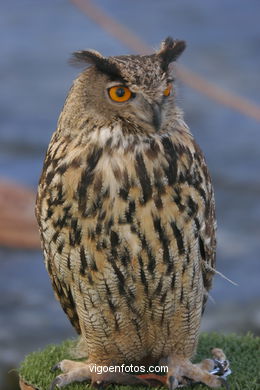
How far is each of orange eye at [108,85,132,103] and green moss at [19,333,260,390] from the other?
0.91m

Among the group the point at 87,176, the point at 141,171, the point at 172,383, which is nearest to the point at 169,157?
the point at 141,171

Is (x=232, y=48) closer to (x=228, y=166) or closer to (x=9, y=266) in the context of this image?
(x=228, y=166)

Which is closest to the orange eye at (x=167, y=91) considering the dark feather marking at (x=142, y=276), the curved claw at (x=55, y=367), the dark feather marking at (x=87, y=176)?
the dark feather marking at (x=87, y=176)

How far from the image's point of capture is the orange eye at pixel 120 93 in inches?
86.1

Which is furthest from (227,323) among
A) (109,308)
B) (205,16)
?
(205,16)

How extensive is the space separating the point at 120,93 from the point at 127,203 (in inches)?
11.5

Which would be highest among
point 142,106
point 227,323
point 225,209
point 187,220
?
point 142,106

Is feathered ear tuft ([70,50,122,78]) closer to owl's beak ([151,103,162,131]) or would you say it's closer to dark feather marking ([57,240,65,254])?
owl's beak ([151,103,162,131])

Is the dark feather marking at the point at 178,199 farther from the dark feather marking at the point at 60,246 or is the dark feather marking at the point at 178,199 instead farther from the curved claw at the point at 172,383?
the curved claw at the point at 172,383

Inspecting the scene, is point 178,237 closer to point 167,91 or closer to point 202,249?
point 202,249

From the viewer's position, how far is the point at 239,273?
5.24 meters

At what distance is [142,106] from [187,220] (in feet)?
1.20

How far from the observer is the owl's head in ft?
7.14

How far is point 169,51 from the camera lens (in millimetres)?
2328
